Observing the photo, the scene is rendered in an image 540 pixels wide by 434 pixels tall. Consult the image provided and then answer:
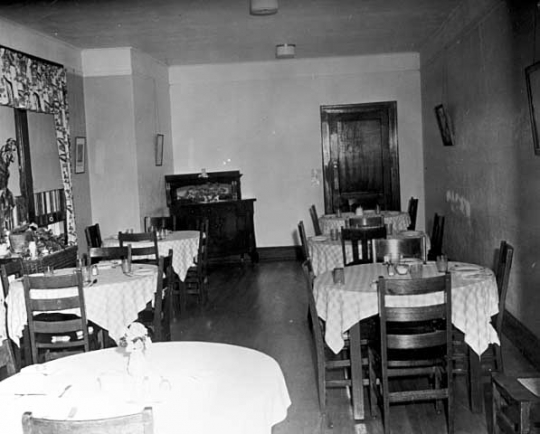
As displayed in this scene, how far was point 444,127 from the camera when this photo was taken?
30.1ft

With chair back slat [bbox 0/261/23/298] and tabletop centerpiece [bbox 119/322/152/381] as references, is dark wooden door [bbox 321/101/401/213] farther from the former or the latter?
tabletop centerpiece [bbox 119/322/152/381]

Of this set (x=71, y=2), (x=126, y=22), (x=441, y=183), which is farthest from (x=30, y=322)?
(x=441, y=183)

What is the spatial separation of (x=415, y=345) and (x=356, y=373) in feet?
2.21

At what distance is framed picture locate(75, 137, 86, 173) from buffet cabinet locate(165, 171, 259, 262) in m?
1.86

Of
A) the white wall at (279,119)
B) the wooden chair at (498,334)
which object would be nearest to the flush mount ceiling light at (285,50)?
the white wall at (279,119)

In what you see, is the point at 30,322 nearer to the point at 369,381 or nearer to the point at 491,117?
the point at 369,381

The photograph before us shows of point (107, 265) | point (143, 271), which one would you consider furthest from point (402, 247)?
point (107, 265)

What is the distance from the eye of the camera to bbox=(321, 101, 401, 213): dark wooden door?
38.3ft

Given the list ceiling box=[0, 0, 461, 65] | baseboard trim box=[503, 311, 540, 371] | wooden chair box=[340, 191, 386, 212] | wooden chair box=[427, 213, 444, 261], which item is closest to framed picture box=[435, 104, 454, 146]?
ceiling box=[0, 0, 461, 65]

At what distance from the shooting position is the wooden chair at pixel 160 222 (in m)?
8.97

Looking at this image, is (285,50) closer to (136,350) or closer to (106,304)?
(106,304)

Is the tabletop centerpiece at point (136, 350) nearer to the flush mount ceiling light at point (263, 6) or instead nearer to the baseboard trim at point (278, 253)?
the flush mount ceiling light at point (263, 6)

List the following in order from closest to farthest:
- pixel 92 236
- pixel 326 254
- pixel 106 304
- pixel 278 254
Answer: pixel 106 304 → pixel 326 254 → pixel 92 236 → pixel 278 254

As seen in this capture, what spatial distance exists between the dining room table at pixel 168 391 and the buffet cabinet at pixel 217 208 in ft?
25.2
